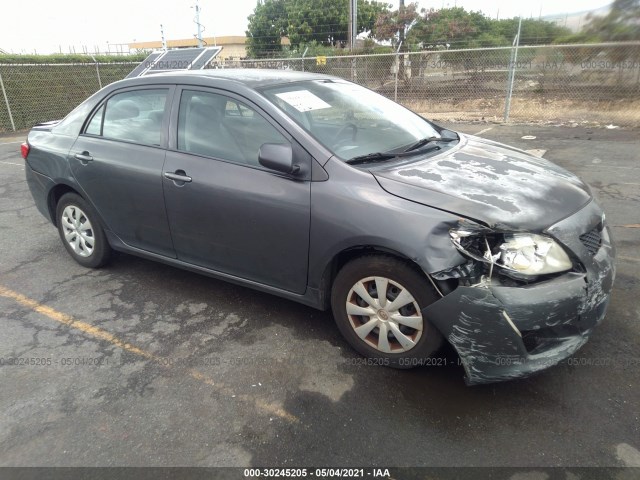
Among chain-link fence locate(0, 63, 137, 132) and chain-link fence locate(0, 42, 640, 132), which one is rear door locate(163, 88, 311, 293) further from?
chain-link fence locate(0, 63, 137, 132)

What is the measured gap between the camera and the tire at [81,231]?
4.02 meters

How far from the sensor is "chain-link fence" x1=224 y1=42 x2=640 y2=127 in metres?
12.1

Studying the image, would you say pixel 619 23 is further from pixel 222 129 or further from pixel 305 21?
pixel 305 21

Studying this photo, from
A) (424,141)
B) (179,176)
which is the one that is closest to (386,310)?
(424,141)

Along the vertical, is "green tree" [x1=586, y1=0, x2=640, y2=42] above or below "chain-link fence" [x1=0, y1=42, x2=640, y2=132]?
above

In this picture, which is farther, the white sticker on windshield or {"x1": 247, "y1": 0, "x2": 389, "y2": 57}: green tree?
{"x1": 247, "y1": 0, "x2": 389, "y2": 57}: green tree

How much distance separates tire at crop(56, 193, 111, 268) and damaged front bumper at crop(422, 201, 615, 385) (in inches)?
117

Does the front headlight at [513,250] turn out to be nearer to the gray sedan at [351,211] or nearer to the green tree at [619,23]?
the gray sedan at [351,211]

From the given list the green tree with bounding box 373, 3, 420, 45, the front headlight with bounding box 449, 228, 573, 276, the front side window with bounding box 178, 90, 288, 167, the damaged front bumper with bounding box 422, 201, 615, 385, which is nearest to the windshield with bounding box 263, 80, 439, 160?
the front side window with bounding box 178, 90, 288, 167

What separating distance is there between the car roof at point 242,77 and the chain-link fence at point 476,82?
991cm

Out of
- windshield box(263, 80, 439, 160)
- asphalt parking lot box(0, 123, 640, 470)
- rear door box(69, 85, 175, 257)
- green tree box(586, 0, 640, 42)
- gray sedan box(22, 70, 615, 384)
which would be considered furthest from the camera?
green tree box(586, 0, 640, 42)

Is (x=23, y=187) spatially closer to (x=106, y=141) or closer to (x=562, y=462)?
(x=106, y=141)

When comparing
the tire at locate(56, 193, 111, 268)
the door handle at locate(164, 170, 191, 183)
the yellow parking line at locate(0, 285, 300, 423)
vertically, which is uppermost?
the door handle at locate(164, 170, 191, 183)

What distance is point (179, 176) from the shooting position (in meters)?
3.24
